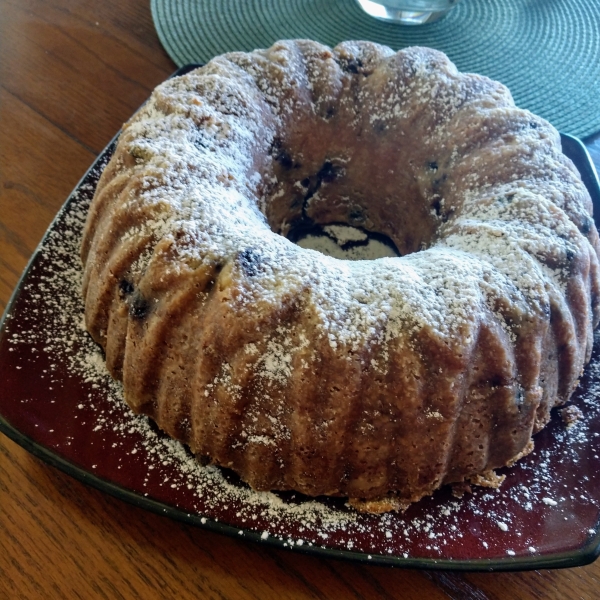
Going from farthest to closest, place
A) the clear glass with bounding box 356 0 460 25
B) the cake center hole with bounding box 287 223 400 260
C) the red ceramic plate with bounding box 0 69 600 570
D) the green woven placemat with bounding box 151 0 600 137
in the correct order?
the clear glass with bounding box 356 0 460 25
the green woven placemat with bounding box 151 0 600 137
the cake center hole with bounding box 287 223 400 260
the red ceramic plate with bounding box 0 69 600 570

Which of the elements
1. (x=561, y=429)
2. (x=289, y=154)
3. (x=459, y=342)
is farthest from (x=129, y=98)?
(x=561, y=429)

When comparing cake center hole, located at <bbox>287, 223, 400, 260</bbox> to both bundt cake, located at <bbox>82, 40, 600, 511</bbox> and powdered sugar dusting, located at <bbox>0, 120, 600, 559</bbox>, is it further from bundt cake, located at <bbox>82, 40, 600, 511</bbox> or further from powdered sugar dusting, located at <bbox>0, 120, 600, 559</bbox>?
powdered sugar dusting, located at <bbox>0, 120, 600, 559</bbox>

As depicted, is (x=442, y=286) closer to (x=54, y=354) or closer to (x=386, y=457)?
(x=386, y=457)

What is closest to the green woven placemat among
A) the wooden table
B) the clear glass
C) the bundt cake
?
the clear glass

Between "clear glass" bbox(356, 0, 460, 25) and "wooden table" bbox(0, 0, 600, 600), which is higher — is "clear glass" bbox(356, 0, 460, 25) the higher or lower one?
the higher one


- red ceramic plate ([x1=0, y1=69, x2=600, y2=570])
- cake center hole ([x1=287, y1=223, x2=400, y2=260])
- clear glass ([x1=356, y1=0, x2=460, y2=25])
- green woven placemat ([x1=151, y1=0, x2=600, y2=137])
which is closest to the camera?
red ceramic plate ([x1=0, y1=69, x2=600, y2=570])

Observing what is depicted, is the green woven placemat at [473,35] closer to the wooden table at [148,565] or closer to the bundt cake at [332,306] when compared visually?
the bundt cake at [332,306]

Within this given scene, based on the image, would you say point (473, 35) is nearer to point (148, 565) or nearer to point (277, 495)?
point (277, 495)

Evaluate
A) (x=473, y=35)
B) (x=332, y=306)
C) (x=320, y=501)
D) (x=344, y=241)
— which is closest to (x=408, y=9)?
(x=473, y=35)
